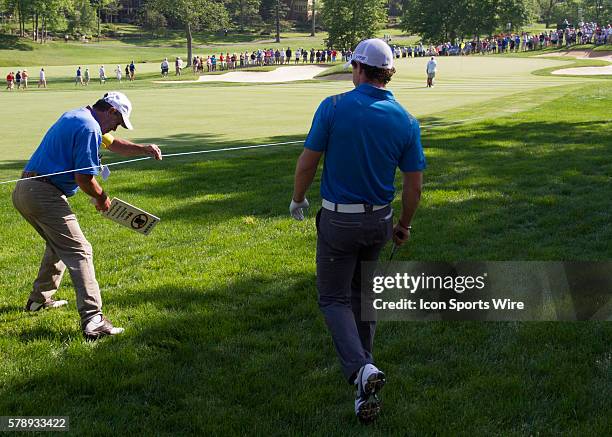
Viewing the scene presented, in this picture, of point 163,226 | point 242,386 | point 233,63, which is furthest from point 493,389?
point 233,63

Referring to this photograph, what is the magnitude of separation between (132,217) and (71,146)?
886 mm

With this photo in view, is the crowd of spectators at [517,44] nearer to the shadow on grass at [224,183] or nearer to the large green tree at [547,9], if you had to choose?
the large green tree at [547,9]

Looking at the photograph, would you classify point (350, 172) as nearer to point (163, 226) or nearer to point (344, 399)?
point (344, 399)

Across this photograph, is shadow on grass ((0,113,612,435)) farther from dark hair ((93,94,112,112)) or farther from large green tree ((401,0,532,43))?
large green tree ((401,0,532,43))

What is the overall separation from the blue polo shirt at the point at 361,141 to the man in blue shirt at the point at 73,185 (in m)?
1.92

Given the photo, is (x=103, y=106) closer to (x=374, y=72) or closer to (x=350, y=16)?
(x=374, y=72)

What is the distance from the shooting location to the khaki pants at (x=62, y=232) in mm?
5598

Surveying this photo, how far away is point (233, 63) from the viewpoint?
75.0m

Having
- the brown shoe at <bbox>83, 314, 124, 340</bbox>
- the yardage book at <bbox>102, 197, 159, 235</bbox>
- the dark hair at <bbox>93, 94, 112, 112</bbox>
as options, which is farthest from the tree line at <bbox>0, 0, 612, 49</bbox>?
the brown shoe at <bbox>83, 314, 124, 340</bbox>

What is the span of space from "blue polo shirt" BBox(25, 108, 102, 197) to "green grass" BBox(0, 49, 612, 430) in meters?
1.27

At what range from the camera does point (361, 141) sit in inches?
168

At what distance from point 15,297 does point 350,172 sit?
12.3 feet

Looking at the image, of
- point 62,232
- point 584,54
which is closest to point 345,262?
point 62,232

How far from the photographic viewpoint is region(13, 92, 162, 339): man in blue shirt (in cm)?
541
